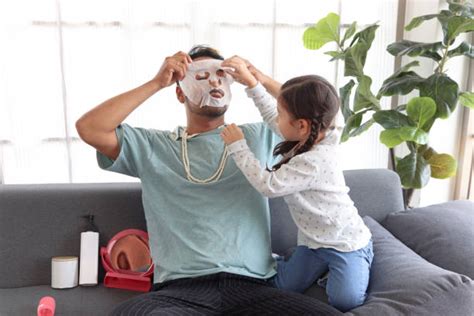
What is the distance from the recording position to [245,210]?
1.57 meters

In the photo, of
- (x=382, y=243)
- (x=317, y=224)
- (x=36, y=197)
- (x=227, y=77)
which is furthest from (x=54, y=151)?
(x=382, y=243)

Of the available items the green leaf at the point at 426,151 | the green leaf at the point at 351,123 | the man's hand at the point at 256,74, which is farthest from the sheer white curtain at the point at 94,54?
the green leaf at the point at 426,151

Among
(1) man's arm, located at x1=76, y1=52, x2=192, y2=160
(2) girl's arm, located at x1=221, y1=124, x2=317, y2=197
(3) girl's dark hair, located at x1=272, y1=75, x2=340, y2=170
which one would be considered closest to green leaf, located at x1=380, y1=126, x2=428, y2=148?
(3) girl's dark hair, located at x1=272, y1=75, x2=340, y2=170

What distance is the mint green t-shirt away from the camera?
1.50 metres

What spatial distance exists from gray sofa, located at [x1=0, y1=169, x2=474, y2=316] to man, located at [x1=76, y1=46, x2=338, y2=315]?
23cm

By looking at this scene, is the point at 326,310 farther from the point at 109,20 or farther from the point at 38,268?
the point at 109,20

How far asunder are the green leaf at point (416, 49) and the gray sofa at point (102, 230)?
24.3 inches

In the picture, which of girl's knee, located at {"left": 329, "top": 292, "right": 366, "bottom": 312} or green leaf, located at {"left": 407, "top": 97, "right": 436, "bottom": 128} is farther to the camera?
green leaf, located at {"left": 407, "top": 97, "right": 436, "bottom": 128}

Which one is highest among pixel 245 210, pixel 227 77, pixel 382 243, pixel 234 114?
pixel 227 77

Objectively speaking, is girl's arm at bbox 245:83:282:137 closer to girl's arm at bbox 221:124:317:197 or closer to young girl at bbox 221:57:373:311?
young girl at bbox 221:57:373:311

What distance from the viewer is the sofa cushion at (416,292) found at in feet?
4.23

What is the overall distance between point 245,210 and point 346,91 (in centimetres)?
102

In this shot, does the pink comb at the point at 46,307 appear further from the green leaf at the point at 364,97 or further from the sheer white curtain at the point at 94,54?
the green leaf at the point at 364,97

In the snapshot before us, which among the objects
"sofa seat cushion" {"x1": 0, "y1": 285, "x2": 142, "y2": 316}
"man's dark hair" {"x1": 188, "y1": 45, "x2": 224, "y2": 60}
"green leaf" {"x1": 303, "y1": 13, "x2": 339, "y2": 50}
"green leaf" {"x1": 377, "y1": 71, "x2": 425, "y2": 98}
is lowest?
"sofa seat cushion" {"x1": 0, "y1": 285, "x2": 142, "y2": 316}
